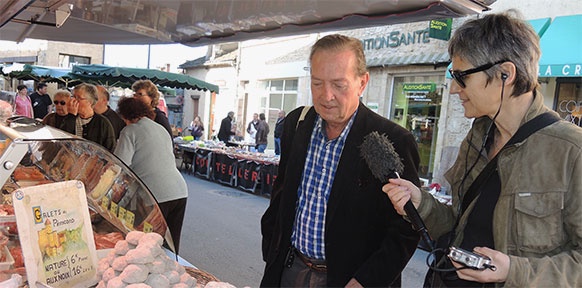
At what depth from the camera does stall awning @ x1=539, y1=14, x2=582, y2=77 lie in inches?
283

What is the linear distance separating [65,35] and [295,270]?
5517 millimetres

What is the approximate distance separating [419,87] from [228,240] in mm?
7699

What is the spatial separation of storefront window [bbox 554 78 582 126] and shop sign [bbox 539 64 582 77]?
4.63 feet

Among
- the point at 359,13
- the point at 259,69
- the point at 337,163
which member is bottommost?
the point at 337,163

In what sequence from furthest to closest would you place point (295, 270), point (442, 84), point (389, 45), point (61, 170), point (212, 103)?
point (212, 103)
point (389, 45)
point (442, 84)
point (61, 170)
point (295, 270)

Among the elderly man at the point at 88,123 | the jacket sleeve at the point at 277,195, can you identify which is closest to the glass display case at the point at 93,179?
the jacket sleeve at the point at 277,195

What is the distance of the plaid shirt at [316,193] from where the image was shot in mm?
2135

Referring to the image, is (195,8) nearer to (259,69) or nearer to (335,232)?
(335,232)

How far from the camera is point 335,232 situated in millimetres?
2049

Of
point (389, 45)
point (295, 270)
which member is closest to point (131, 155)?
point (295, 270)

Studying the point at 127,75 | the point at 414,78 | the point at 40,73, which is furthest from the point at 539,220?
the point at 40,73

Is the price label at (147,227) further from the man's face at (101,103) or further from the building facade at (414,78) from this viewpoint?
the building facade at (414,78)

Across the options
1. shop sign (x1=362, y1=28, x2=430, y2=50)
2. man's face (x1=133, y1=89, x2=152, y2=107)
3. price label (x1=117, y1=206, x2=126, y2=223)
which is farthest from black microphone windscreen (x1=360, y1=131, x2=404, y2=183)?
shop sign (x1=362, y1=28, x2=430, y2=50)

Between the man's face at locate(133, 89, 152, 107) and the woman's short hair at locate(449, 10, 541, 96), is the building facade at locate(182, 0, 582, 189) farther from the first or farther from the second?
the woman's short hair at locate(449, 10, 541, 96)
